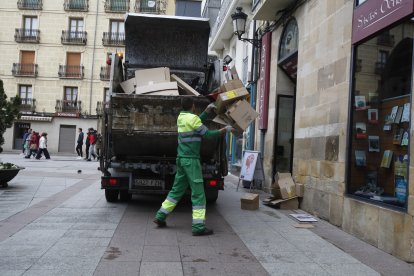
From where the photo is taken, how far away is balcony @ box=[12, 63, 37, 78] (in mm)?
37688

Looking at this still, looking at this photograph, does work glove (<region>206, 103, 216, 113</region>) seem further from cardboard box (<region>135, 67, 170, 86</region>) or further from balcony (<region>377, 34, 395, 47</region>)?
balcony (<region>377, 34, 395, 47</region>)

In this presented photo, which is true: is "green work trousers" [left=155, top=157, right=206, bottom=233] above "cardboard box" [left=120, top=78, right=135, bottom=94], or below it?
below

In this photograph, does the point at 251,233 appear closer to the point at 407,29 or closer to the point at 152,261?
the point at 152,261

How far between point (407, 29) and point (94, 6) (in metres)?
36.9

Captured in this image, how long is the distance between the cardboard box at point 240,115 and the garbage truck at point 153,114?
59 centimetres

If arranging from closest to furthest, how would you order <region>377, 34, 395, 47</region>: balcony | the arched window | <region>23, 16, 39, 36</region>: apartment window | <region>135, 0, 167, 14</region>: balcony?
<region>377, 34, 395, 47</region>: balcony < the arched window < <region>23, 16, 39, 36</region>: apartment window < <region>135, 0, 167, 14</region>: balcony

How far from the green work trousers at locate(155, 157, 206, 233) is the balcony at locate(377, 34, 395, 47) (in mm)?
2998

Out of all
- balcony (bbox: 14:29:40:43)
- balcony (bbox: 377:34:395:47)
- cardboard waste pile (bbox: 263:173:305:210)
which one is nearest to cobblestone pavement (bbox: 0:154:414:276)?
cardboard waste pile (bbox: 263:173:305:210)

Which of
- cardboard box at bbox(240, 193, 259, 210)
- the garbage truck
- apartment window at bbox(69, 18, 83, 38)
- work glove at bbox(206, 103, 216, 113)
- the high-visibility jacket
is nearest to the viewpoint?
the high-visibility jacket

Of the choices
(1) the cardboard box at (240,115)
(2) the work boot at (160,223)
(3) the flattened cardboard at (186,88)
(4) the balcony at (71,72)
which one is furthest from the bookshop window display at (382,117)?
(4) the balcony at (71,72)

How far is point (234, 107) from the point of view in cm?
631

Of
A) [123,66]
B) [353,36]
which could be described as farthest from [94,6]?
[353,36]

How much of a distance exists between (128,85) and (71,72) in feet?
106

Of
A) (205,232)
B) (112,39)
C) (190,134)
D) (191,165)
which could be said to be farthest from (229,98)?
(112,39)
